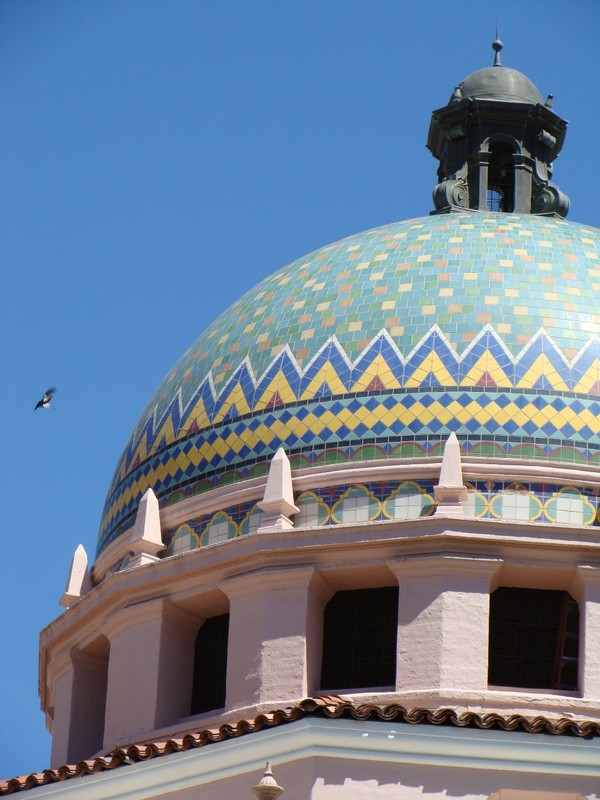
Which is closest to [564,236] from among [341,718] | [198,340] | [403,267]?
[403,267]

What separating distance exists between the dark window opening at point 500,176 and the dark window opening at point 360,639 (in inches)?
281

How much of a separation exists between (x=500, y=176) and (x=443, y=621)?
8381mm

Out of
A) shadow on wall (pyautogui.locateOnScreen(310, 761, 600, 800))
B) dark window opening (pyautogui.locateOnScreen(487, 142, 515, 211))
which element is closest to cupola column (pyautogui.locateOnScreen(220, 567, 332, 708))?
shadow on wall (pyautogui.locateOnScreen(310, 761, 600, 800))

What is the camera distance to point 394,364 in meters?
26.9

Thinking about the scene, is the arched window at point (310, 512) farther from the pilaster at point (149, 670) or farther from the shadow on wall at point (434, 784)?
the shadow on wall at point (434, 784)

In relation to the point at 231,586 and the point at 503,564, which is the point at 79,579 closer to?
the point at 231,586

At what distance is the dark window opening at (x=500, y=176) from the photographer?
3134 cm

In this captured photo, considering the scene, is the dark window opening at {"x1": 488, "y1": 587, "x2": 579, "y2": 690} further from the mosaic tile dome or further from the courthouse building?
the mosaic tile dome

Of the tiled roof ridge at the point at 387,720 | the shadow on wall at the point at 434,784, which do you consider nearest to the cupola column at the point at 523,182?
the tiled roof ridge at the point at 387,720

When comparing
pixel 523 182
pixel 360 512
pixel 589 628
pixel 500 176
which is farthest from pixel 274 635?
pixel 500 176

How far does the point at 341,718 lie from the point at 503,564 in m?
4.10

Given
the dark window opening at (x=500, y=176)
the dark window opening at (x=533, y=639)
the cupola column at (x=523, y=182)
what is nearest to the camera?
the dark window opening at (x=533, y=639)

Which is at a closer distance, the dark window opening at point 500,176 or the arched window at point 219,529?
the arched window at point 219,529

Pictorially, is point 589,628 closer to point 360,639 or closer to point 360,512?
point 360,639
